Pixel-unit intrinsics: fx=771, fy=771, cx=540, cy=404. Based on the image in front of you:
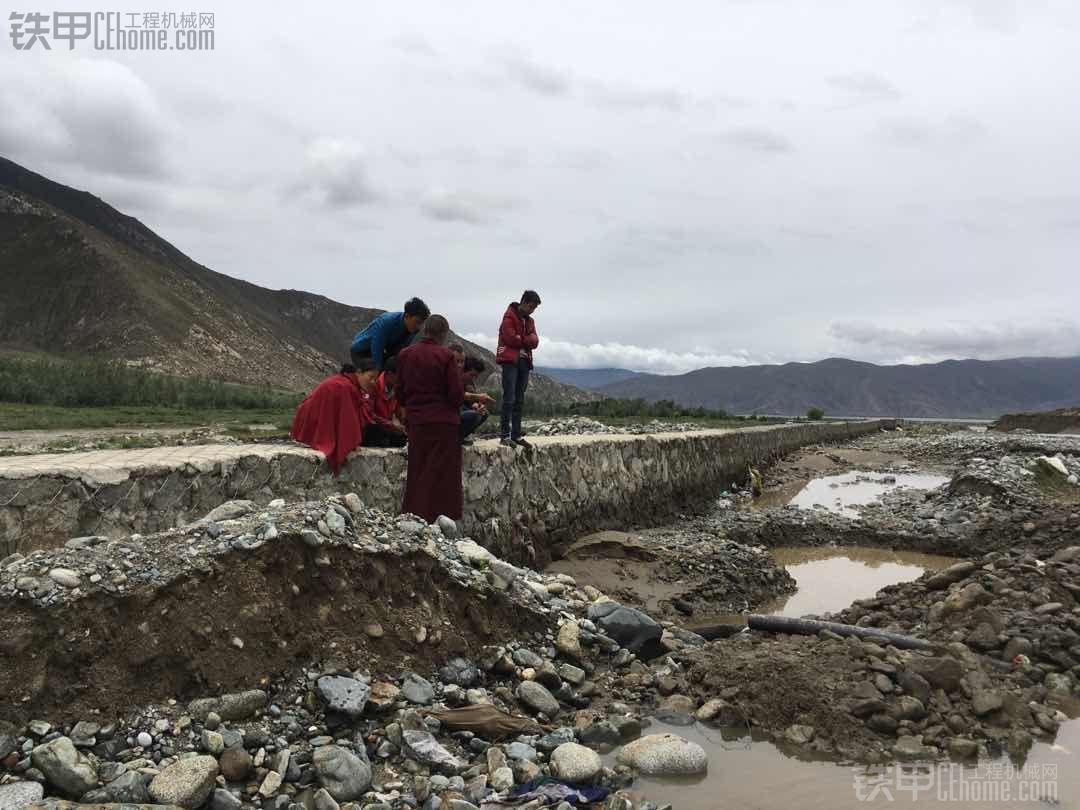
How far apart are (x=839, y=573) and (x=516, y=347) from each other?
4.89 metres

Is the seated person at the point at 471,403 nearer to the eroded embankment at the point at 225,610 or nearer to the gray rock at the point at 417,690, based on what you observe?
the eroded embankment at the point at 225,610

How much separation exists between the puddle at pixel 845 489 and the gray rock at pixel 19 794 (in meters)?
12.1

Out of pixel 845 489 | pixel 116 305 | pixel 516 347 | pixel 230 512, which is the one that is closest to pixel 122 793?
pixel 230 512

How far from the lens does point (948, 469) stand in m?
23.0

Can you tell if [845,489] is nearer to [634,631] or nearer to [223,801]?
[634,631]

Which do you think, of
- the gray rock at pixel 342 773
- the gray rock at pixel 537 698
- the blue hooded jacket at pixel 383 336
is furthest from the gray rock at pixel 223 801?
the blue hooded jacket at pixel 383 336

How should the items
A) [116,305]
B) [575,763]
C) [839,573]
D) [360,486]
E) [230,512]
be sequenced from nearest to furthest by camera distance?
[575,763], [230,512], [360,486], [839,573], [116,305]

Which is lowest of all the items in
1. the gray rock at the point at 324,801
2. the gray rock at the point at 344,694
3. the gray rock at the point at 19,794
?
A: the gray rock at the point at 324,801

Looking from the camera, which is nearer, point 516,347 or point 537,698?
point 537,698

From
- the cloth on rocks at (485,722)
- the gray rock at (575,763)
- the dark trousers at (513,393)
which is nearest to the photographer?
the gray rock at (575,763)

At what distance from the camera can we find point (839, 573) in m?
9.30

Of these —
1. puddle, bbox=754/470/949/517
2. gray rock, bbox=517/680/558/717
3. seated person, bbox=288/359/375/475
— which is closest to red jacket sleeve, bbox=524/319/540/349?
seated person, bbox=288/359/375/475

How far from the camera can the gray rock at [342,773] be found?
331cm

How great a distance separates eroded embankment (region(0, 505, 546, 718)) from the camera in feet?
11.2
